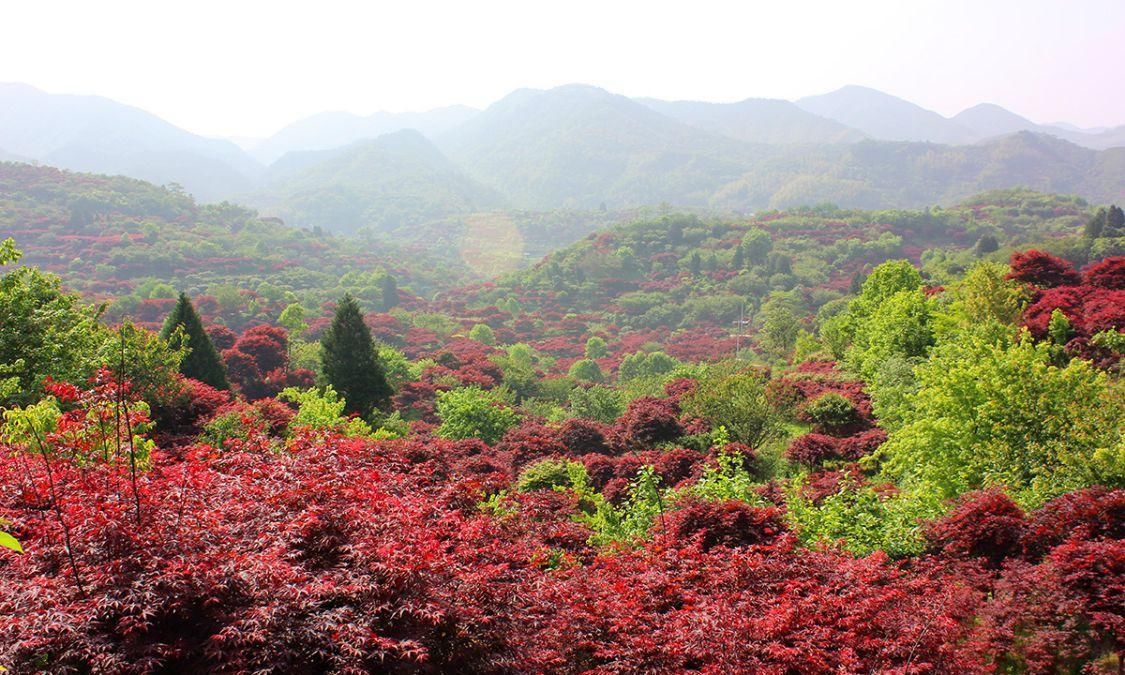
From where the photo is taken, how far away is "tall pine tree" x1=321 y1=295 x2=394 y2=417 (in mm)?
18797

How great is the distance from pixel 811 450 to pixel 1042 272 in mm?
11719

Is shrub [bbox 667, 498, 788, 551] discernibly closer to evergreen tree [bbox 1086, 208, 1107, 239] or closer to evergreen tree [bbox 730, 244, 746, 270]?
evergreen tree [bbox 1086, 208, 1107, 239]

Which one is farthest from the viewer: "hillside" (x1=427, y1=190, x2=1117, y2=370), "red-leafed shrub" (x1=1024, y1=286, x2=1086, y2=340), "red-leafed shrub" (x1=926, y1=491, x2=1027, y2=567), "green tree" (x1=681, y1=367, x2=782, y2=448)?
"hillside" (x1=427, y1=190, x2=1117, y2=370)

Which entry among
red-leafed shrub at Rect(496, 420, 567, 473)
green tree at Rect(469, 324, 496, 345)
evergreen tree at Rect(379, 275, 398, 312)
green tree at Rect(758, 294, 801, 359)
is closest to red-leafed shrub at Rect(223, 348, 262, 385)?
red-leafed shrub at Rect(496, 420, 567, 473)

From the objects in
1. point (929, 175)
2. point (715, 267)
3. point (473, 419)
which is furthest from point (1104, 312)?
point (929, 175)

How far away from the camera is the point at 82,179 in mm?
79500

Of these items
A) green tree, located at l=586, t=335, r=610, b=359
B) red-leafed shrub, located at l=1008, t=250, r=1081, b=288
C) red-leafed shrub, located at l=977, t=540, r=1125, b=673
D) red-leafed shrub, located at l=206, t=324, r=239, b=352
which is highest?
red-leafed shrub, located at l=1008, t=250, r=1081, b=288

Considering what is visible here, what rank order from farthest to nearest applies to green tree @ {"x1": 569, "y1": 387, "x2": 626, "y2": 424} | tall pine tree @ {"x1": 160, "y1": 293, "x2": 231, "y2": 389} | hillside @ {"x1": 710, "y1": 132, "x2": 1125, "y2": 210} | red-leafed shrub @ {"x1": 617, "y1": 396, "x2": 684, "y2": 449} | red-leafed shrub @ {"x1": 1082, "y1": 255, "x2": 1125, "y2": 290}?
1. hillside @ {"x1": 710, "y1": 132, "x2": 1125, "y2": 210}
2. green tree @ {"x1": 569, "y1": 387, "x2": 626, "y2": 424}
3. tall pine tree @ {"x1": 160, "y1": 293, "x2": 231, "y2": 389}
4. red-leafed shrub @ {"x1": 1082, "y1": 255, "x2": 1125, "y2": 290}
5. red-leafed shrub @ {"x1": 617, "y1": 396, "x2": 684, "y2": 449}

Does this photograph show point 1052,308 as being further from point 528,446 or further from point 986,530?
point 528,446

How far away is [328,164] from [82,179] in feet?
405

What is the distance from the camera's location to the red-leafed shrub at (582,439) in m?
14.7

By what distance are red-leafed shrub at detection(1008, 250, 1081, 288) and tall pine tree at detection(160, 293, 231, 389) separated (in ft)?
76.9

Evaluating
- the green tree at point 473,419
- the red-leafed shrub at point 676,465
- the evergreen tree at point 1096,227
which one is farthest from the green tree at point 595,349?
the evergreen tree at point 1096,227

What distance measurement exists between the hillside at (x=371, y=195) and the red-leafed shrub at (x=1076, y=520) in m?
150
